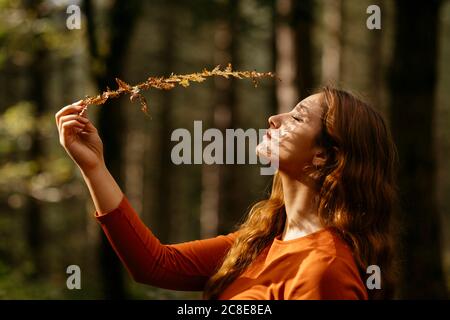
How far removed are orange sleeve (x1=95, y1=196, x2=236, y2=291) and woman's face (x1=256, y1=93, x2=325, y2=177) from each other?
2.18 ft

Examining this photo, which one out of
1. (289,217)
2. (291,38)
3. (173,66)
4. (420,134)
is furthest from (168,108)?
(289,217)

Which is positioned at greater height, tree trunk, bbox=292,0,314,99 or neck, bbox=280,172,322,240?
tree trunk, bbox=292,0,314,99

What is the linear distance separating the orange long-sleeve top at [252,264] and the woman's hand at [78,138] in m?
0.25

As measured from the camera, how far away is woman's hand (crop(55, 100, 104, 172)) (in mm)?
2590

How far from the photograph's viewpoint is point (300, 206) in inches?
108

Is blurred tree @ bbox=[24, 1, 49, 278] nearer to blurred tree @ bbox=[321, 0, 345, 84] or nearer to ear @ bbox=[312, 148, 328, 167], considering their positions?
blurred tree @ bbox=[321, 0, 345, 84]

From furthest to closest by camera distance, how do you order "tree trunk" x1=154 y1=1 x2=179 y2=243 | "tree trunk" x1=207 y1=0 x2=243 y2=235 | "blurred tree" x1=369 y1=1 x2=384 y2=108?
"tree trunk" x1=154 y1=1 x2=179 y2=243
"blurred tree" x1=369 y1=1 x2=384 y2=108
"tree trunk" x1=207 y1=0 x2=243 y2=235

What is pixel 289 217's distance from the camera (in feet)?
9.17

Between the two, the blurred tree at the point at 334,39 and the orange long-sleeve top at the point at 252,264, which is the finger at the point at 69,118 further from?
the blurred tree at the point at 334,39

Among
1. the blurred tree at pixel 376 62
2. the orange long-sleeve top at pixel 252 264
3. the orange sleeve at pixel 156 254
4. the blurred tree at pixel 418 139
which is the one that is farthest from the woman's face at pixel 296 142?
the blurred tree at pixel 376 62

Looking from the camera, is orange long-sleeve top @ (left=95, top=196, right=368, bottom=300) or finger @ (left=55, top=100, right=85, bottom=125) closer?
orange long-sleeve top @ (left=95, top=196, right=368, bottom=300)

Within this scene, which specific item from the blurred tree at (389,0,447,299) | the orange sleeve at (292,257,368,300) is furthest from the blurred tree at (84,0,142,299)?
the orange sleeve at (292,257,368,300)

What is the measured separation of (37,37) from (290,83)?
4371 millimetres

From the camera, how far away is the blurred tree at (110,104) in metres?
7.11
